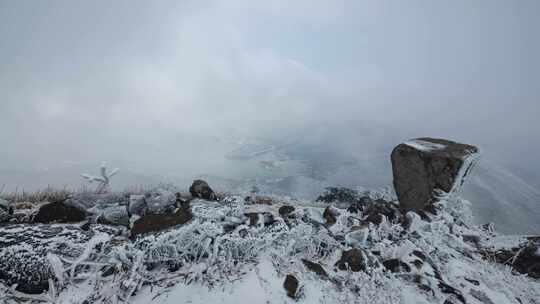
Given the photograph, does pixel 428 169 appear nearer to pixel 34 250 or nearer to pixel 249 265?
pixel 249 265

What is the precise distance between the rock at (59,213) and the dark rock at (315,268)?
137 inches

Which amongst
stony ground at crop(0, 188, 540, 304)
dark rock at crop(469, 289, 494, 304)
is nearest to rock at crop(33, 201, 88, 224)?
stony ground at crop(0, 188, 540, 304)

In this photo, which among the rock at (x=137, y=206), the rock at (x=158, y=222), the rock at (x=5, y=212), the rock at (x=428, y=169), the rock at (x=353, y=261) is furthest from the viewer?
the rock at (x=428, y=169)

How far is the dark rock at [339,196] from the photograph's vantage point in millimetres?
11180

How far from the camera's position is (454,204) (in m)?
5.22

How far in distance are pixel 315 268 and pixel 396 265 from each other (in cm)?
101

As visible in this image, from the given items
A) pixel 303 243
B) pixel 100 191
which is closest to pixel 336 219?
pixel 303 243

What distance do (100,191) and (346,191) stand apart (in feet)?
34.5

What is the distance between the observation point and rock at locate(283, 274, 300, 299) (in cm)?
215

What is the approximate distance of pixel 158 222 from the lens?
2900mm

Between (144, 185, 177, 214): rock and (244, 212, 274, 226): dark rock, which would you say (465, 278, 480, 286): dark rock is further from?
(144, 185, 177, 214): rock

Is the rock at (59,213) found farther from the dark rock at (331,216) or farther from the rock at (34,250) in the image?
the dark rock at (331,216)

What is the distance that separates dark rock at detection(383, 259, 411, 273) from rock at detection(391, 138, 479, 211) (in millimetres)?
3221

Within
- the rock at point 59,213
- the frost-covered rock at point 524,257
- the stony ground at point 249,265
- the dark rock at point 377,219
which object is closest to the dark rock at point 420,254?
the stony ground at point 249,265
